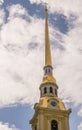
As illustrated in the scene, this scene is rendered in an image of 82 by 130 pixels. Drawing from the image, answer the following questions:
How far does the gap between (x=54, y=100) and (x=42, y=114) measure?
3920 millimetres

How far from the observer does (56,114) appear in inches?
3068

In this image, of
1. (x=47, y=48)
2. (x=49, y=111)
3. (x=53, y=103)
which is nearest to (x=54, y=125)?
(x=49, y=111)

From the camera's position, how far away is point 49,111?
255 feet

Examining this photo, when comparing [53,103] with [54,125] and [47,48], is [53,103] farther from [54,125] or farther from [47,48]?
[47,48]

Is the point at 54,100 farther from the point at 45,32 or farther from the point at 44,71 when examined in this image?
the point at 45,32

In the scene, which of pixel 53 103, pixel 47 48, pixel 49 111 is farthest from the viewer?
pixel 47 48

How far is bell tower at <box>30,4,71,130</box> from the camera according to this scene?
7675 cm

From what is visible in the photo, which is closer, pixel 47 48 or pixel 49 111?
pixel 49 111

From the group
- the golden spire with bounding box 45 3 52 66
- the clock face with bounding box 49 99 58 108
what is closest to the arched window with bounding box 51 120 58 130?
the clock face with bounding box 49 99 58 108

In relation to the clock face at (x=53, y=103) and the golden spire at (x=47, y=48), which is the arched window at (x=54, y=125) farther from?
the golden spire at (x=47, y=48)

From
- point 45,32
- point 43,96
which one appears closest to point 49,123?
point 43,96

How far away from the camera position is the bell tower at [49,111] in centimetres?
7675

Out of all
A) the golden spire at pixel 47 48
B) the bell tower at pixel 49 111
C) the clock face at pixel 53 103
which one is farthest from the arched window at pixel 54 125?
the golden spire at pixel 47 48

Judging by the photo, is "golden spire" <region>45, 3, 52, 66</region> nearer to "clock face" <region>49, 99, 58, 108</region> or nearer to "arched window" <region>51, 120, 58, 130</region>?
"clock face" <region>49, 99, 58, 108</region>
